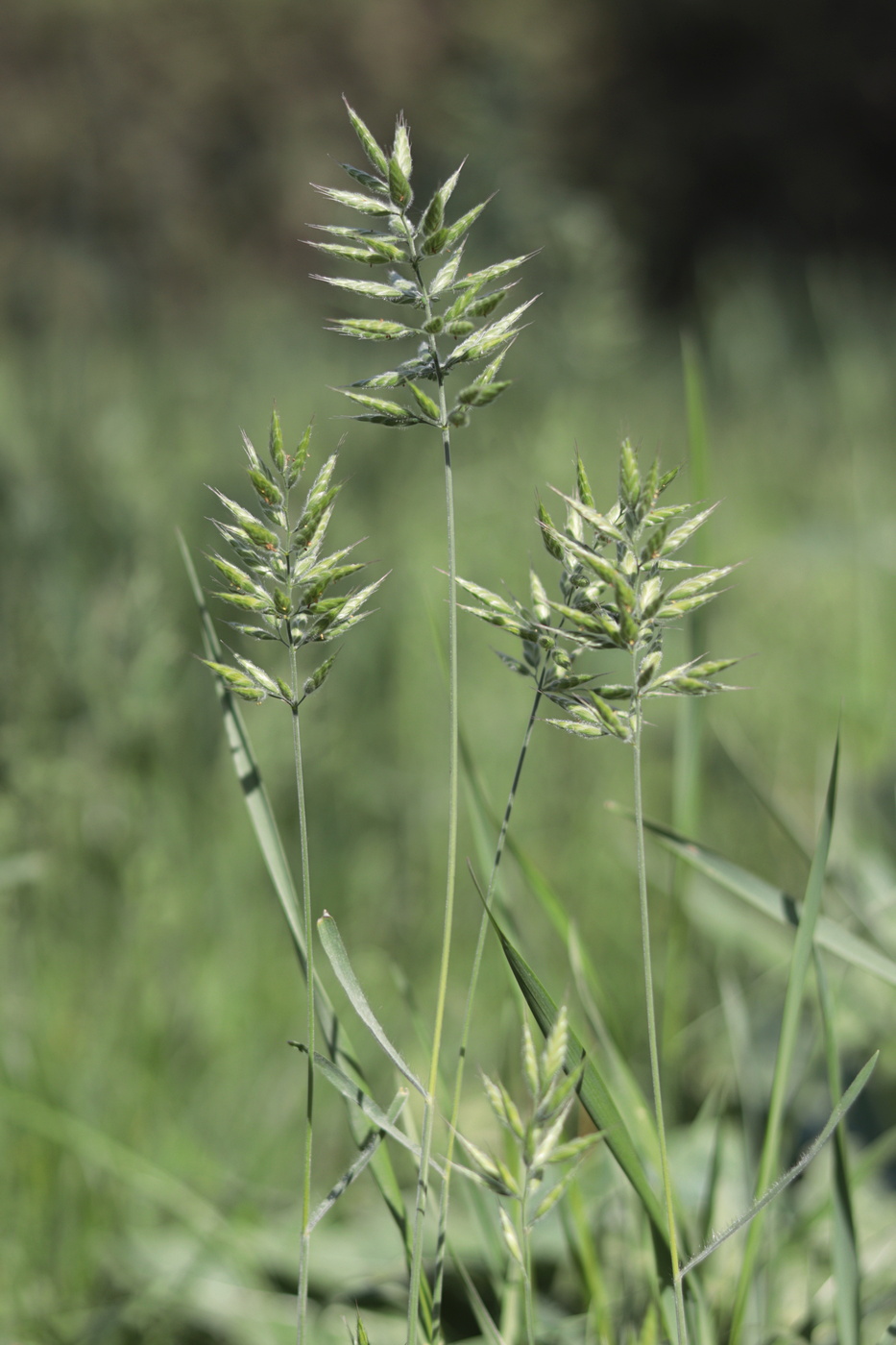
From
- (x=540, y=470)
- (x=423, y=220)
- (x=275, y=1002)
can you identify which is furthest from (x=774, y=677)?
(x=423, y=220)

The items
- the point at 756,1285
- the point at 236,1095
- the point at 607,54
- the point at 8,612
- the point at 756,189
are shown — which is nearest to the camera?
the point at 756,1285

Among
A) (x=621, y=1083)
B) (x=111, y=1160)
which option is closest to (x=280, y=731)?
(x=111, y=1160)

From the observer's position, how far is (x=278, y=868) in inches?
8.7

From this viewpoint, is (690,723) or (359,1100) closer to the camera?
(359,1100)

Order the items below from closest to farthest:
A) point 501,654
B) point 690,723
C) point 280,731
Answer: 1. point 501,654
2. point 690,723
3. point 280,731

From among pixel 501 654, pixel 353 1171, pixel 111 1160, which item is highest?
pixel 501 654

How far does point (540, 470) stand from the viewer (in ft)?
2.40

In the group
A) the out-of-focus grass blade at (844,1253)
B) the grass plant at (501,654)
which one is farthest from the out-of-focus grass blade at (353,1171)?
the out-of-focus grass blade at (844,1253)

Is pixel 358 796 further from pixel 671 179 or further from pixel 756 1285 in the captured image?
pixel 671 179

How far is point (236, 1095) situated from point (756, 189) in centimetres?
437

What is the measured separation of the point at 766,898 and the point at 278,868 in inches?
5.7

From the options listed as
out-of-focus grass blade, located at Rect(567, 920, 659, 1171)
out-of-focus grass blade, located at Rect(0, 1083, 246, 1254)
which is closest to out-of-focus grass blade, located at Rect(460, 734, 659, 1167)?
out-of-focus grass blade, located at Rect(567, 920, 659, 1171)

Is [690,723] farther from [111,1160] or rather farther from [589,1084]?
[111,1160]

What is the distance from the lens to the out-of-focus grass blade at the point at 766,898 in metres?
0.26
